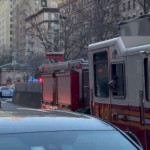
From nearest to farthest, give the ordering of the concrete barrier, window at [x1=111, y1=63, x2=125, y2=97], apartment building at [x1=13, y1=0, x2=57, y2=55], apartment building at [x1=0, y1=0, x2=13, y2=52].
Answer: window at [x1=111, y1=63, x2=125, y2=97] < the concrete barrier < apartment building at [x1=13, y1=0, x2=57, y2=55] < apartment building at [x1=0, y1=0, x2=13, y2=52]

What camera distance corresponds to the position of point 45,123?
4.41 meters

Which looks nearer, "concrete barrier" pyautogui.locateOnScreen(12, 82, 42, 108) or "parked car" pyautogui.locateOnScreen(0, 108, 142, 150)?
"parked car" pyautogui.locateOnScreen(0, 108, 142, 150)

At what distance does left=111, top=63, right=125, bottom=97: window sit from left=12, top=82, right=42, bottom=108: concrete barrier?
18429 mm

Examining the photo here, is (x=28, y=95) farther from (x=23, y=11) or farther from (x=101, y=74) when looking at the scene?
(x=101, y=74)

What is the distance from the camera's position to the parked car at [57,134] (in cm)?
411

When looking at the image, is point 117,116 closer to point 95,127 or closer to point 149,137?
point 149,137

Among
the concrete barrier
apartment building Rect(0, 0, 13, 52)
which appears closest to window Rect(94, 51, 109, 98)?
the concrete barrier

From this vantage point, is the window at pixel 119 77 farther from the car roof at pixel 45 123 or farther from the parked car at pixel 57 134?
the parked car at pixel 57 134

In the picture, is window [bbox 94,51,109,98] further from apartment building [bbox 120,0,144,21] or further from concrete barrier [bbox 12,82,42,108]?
apartment building [bbox 120,0,144,21]

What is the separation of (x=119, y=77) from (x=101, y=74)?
924 millimetres

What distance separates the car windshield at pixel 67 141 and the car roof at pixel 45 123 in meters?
0.07

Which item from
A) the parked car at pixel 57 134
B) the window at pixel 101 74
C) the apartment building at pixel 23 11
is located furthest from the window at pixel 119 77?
the apartment building at pixel 23 11

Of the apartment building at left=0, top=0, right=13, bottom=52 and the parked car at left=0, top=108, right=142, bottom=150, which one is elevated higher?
the apartment building at left=0, top=0, right=13, bottom=52

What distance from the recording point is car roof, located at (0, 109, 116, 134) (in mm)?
4258
